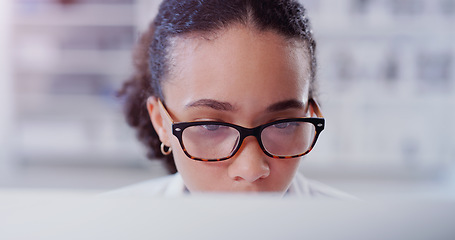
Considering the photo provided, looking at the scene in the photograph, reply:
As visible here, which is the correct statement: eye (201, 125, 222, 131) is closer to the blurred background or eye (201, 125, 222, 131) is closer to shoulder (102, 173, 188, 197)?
shoulder (102, 173, 188, 197)

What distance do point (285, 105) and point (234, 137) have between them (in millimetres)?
57

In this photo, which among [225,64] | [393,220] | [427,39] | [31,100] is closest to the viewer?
[393,220]

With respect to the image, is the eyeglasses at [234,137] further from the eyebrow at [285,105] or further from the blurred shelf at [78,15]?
the blurred shelf at [78,15]

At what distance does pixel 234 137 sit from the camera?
36 cm

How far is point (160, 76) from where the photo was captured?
435mm

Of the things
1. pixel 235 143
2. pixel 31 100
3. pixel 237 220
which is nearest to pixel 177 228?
pixel 237 220

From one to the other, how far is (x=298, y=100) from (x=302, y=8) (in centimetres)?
12

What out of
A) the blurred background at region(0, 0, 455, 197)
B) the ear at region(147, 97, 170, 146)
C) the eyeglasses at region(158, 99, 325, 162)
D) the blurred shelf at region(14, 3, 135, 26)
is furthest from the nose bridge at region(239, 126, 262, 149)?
the blurred shelf at region(14, 3, 135, 26)

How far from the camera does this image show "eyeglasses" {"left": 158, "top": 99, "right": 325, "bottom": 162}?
357 millimetres

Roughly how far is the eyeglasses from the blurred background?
32.5 inches

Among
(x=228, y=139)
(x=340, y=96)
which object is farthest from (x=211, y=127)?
(x=340, y=96)

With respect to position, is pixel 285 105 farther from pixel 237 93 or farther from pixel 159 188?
pixel 159 188

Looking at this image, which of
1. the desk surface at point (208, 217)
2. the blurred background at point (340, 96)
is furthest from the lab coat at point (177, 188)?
the blurred background at point (340, 96)

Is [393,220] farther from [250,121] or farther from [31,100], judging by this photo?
[31,100]
